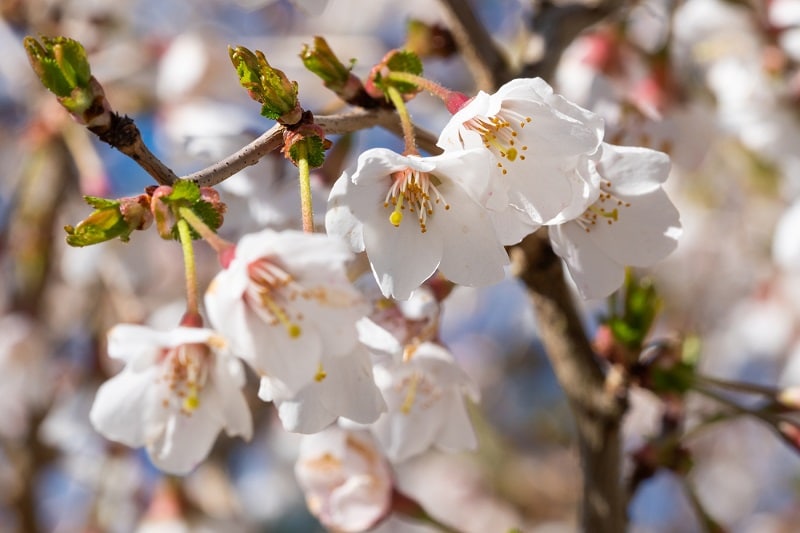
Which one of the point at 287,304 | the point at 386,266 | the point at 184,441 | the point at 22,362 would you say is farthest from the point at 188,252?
the point at 22,362

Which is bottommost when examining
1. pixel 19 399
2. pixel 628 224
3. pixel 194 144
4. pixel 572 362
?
pixel 19 399

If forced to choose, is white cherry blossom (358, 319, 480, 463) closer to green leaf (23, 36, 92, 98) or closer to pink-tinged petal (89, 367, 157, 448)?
pink-tinged petal (89, 367, 157, 448)

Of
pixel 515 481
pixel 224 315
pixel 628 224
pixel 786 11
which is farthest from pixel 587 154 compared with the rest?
pixel 515 481

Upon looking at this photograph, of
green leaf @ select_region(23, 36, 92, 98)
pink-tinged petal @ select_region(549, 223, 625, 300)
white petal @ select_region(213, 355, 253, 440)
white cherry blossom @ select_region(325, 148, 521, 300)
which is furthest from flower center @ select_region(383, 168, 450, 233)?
green leaf @ select_region(23, 36, 92, 98)

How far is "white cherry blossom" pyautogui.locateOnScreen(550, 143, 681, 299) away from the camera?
1.08m

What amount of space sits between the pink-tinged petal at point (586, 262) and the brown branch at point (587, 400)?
0.20 meters

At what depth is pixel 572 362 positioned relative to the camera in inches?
54.4

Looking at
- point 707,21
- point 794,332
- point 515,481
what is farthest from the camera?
point 515,481

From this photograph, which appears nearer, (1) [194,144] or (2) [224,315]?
(2) [224,315]

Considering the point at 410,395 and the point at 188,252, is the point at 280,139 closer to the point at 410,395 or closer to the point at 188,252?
the point at 188,252

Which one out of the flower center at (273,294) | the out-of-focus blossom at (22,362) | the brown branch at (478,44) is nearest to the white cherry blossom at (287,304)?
the flower center at (273,294)

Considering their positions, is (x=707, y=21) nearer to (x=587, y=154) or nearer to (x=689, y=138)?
(x=689, y=138)

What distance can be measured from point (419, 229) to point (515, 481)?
10.6ft

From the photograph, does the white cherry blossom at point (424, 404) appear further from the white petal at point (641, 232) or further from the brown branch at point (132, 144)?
the brown branch at point (132, 144)
